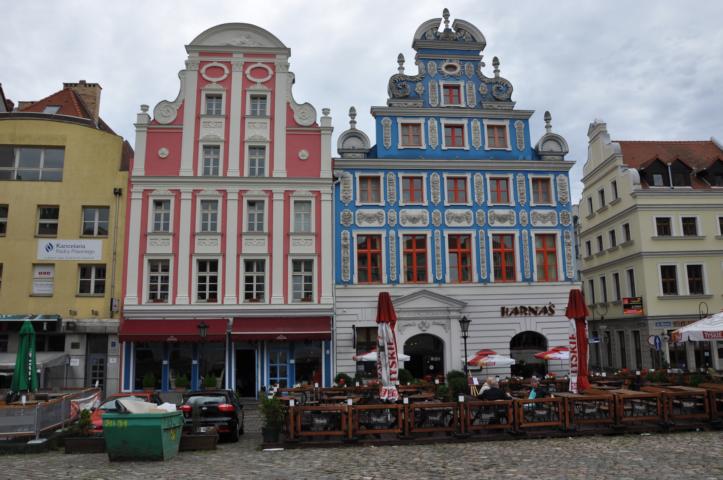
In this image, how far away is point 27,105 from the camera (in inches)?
1417

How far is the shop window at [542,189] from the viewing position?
31.1 m

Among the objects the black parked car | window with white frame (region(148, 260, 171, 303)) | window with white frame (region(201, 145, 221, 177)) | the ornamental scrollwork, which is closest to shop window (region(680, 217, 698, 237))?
the ornamental scrollwork

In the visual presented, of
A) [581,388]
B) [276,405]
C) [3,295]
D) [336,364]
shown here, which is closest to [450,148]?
[336,364]

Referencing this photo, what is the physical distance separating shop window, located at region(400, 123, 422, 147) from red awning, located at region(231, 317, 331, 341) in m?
9.51

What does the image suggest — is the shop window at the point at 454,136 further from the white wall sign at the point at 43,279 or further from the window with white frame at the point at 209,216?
the white wall sign at the point at 43,279

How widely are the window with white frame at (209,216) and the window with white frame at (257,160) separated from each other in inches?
90.6

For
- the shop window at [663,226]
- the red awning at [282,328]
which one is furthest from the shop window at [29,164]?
the shop window at [663,226]

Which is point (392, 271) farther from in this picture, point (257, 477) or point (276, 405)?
point (257, 477)

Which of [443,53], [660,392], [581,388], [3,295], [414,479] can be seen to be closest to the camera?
[414,479]

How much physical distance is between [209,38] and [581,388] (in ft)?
77.1

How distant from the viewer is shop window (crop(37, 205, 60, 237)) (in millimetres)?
28470

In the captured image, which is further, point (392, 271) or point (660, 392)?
point (392, 271)

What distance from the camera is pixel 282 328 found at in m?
27.5

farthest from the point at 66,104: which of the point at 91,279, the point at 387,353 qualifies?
the point at 387,353
